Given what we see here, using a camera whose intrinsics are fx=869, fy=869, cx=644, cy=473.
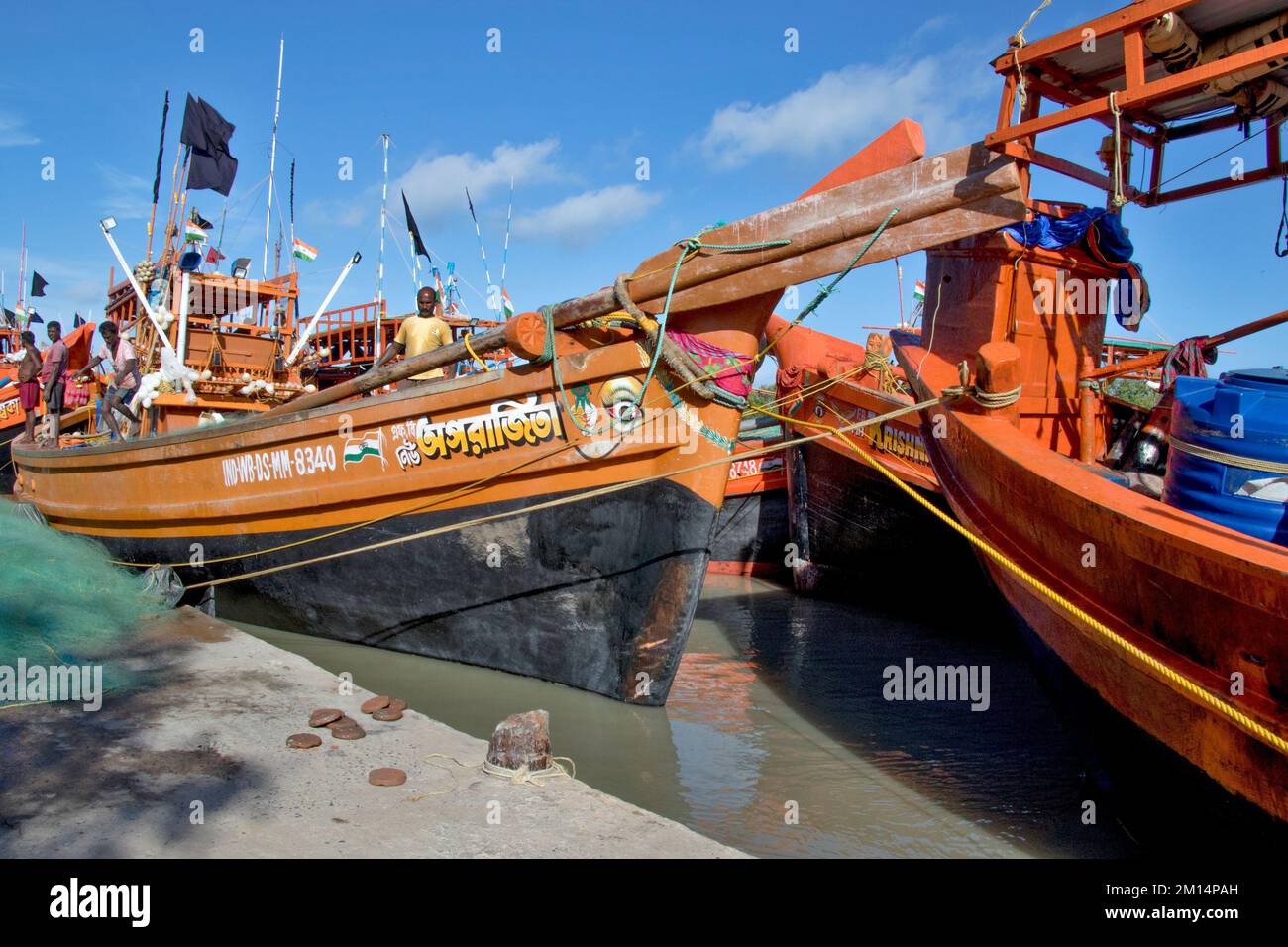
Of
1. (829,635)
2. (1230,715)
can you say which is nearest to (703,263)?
(1230,715)

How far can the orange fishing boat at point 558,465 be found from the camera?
487cm

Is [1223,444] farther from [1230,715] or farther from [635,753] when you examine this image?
[635,753]

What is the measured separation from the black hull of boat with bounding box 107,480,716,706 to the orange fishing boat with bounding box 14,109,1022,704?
0.6 inches

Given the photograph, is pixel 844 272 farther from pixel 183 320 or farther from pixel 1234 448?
pixel 183 320

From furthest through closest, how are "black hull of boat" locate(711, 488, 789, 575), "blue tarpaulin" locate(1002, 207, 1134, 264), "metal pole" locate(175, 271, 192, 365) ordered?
"black hull of boat" locate(711, 488, 789, 575), "metal pole" locate(175, 271, 192, 365), "blue tarpaulin" locate(1002, 207, 1134, 264)

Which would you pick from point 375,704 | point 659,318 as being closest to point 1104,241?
point 659,318

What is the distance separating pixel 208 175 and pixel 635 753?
10940 mm

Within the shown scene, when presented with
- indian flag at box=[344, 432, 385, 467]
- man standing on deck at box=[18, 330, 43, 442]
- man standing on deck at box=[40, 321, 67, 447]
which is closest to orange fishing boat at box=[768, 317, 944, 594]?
indian flag at box=[344, 432, 385, 467]

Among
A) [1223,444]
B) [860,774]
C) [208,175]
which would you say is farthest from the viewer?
[208,175]

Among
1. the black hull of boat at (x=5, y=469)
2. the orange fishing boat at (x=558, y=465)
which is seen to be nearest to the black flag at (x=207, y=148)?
the orange fishing boat at (x=558, y=465)

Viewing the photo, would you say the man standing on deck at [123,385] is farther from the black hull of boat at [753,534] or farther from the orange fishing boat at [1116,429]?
the orange fishing boat at [1116,429]

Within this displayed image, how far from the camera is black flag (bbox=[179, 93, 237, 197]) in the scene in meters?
11.8

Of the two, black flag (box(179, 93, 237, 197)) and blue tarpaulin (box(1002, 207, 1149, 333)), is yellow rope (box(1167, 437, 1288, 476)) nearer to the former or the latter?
blue tarpaulin (box(1002, 207, 1149, 333))
